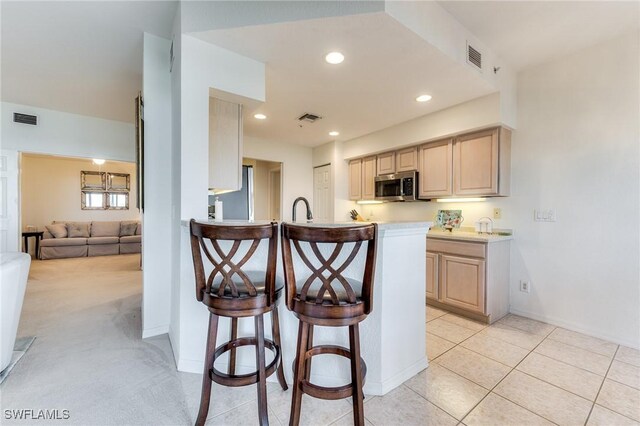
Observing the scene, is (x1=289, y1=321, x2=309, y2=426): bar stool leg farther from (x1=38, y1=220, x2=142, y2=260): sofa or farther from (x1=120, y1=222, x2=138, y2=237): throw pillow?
(x1=120, y1=222, x2=138, y2=237): throw pillow

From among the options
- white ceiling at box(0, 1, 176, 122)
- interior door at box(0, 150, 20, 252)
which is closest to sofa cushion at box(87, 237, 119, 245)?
interior door at box(0, 150, 20, 252)

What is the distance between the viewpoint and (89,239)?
649 cm

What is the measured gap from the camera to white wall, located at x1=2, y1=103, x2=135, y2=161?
3.88 metres

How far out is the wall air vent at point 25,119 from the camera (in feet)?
12.7

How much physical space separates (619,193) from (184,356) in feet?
12.5

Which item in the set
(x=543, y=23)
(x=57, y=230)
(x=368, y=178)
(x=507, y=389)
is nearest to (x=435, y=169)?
(x=368, y=178)

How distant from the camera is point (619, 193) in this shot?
240 cm

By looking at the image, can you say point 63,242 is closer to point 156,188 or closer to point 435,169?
point 156,188

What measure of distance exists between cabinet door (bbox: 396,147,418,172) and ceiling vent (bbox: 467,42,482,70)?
1389mm

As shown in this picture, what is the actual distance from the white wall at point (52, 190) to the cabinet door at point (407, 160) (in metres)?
6.99

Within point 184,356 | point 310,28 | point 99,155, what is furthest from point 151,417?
point 99,155

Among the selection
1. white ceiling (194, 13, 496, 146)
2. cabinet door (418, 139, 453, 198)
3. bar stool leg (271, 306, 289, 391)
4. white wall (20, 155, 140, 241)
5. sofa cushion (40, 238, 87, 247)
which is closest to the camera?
bar stool leg (271, 306, 289, 391)

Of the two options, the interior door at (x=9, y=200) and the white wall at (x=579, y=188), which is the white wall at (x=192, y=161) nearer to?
the white wall at (x=579, y=188)

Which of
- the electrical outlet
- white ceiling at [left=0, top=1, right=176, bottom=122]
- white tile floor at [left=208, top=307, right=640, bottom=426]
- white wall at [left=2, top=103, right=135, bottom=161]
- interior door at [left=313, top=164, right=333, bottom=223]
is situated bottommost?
white tile floor at [left=208, top=307, right=640, bottom=426]
